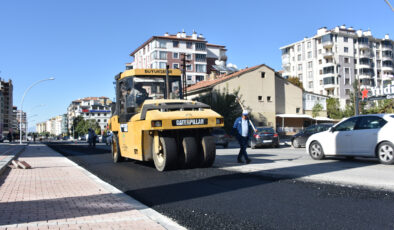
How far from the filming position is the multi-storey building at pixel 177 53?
83.7 metres

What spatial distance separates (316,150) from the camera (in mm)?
13078

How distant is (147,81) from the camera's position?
39.1 ft

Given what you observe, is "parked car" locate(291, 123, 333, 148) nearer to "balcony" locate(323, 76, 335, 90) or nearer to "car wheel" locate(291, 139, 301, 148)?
"car wheel" locate(291, 139, 301, 148)

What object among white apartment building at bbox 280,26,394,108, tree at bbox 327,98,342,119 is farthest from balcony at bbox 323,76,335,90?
tree at bbox 327,98,342,119

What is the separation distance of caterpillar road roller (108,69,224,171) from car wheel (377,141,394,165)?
4843 mm

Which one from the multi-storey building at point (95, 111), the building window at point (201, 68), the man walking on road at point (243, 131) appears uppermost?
the building window at point (201, 68)

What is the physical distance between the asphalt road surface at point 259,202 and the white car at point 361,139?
4.42 meters

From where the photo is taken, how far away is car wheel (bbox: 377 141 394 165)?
35.1 feet

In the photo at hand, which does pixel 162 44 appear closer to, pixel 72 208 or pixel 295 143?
pixel 295 143

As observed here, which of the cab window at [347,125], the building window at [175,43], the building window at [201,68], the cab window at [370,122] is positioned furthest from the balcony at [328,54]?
the cab window at [370,122]

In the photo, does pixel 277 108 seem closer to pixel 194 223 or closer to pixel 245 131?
pixel 245 131

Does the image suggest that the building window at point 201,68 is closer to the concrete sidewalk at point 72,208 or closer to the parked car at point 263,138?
the parked car at point 263,138

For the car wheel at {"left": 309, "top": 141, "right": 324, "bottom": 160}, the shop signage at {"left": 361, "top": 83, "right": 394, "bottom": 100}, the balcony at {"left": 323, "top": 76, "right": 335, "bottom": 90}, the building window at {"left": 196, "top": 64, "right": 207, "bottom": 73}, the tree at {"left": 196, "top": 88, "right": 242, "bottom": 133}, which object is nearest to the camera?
the car wheel at {"left": 309, "top": 141, "right": 324, "bottom": 160}

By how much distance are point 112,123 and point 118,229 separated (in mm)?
9898
